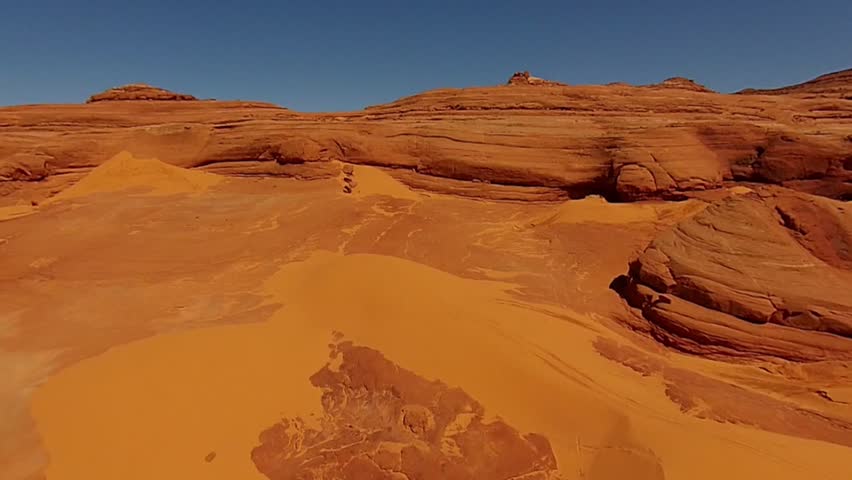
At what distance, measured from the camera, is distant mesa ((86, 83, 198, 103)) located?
20453mm

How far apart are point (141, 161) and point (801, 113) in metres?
22.0

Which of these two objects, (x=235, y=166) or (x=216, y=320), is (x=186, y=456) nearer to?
(x=216, y=320)

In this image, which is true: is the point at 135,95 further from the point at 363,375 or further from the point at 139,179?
the point at 363,375

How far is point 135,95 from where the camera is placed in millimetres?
20531

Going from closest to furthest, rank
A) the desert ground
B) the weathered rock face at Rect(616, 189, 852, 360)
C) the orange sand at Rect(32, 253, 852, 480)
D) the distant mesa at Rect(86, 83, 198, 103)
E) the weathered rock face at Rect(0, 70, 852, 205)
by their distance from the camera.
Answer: the orange sand at Rect(32, 253, 852, 480), the desert ground, the weathered rock face at Rect(616, 189, 852, 360), the weathered rock face at Rect(0, 70, 852, 205), the distant mesa at Rect(86, 83, 198, 103)

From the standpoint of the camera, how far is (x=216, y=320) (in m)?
6.46

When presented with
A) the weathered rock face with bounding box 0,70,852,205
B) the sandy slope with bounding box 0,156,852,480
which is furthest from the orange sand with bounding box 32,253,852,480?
the weathered rock face with bounding box 0,70,852,205

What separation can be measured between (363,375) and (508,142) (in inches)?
410

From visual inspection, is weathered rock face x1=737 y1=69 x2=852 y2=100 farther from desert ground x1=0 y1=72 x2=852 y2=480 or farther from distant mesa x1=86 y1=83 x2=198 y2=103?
distant mesa x1=86 y1=83 x2=198 y2=103

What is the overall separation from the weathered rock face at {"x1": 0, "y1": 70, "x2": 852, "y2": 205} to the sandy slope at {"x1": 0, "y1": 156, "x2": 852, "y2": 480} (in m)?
4.26

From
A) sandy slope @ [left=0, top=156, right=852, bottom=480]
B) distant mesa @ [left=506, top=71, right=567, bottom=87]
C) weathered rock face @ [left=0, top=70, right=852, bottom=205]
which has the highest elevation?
distant mesa @ [left=506, top=71, right=567, bottom=87]

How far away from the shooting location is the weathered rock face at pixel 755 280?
19.7 ft

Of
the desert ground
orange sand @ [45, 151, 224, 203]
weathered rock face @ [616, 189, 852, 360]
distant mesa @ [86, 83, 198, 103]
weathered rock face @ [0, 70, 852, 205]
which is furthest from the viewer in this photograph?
distant mesa @ [86, 83, 198, 103]

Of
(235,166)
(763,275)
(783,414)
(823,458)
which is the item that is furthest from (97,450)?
(235,166)
